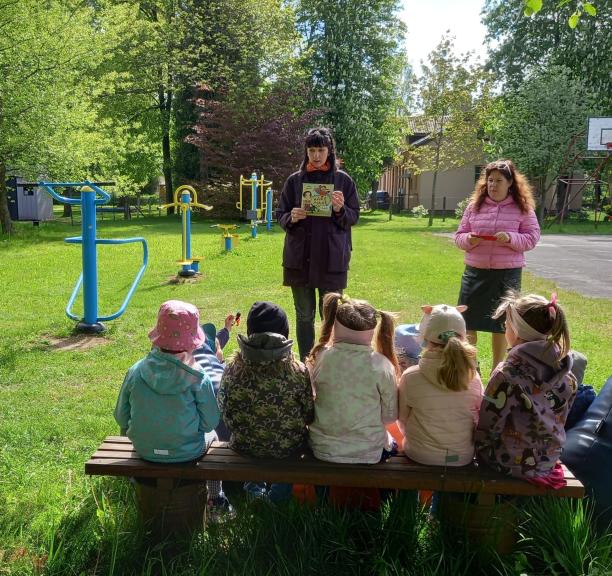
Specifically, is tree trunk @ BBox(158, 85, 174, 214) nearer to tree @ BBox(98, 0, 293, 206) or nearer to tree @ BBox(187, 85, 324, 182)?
tree @ BBox(98, 0, 293, 206)

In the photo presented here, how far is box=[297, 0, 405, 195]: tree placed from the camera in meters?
28.5

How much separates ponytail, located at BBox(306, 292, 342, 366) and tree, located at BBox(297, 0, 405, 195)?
2628 cm

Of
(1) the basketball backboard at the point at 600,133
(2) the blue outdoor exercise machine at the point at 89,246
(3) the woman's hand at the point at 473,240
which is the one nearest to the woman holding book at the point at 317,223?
(3) the woman's hand at the point at 473,240

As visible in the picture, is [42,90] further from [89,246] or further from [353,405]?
[353,405]

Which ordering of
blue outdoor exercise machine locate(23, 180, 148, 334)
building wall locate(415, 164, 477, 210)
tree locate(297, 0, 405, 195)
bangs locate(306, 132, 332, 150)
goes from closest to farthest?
bangs locate(306, 132, 332, 150)
blue outdoor exercise machine locate(23, 180, 148, 334)
tree locate(297, 0, 405, 195)
building wall locate(415, 164, 477, 210)

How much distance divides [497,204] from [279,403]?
9.04 ft

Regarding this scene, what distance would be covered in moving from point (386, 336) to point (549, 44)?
33360 millimetres

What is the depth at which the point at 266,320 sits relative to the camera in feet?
8.98

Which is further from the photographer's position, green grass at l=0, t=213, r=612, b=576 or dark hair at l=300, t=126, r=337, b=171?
dark hair at l=300, t=126, r=337, b=171

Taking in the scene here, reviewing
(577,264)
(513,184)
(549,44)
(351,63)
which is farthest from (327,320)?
(549,44)

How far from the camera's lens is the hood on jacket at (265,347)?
265 centimetres

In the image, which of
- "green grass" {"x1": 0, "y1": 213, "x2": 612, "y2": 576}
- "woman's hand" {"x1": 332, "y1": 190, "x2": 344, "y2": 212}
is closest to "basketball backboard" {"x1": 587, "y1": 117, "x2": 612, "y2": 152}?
"green grass" {"x1": 0, "y1": 213, "x2": 612, "y2": 576}

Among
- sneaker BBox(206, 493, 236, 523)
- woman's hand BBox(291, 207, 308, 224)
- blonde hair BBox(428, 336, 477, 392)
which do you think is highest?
woman's hand BBox(291, 207, 308, 224)

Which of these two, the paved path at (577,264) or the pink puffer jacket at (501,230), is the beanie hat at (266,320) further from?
the paved path at (577,264)
